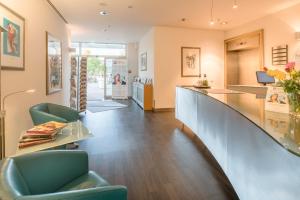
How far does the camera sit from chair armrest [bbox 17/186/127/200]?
982 millimetres

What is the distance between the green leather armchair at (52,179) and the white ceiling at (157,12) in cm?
444

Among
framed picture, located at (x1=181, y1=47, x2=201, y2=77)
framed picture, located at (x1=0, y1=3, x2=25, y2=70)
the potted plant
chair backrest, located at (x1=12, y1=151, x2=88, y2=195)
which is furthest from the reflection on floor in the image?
the potted plant

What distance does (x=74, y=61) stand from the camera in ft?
23.6

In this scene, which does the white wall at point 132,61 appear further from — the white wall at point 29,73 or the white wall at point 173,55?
the white wall at point 29,73

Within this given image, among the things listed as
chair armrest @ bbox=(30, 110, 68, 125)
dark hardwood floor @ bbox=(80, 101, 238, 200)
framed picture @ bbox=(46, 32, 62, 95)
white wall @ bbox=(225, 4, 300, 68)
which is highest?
white wall @ bbox=(225, 4, 300, 68)

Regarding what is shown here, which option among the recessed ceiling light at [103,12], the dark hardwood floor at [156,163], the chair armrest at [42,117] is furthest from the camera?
the recessed ceiling light at [103,12]

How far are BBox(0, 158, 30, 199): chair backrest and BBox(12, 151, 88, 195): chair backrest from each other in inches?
2.8

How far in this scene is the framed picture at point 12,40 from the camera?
285 centimetres

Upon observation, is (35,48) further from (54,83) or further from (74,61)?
(74,61)

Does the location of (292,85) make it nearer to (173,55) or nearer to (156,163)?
(156,163)

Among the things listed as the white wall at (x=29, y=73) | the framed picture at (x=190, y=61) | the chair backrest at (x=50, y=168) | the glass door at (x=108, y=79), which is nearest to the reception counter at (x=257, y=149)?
the chair backrest at (x=50, y=168)

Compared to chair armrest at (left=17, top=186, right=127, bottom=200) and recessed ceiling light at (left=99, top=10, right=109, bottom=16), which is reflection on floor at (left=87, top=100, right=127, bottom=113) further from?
chair armrest at (left=17, top=186, right=127, bottom=200)

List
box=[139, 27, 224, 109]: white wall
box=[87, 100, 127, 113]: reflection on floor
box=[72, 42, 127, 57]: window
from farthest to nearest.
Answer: box=[72, 42, 127, 57]: window < box=[87, 100, 127, 113]: reflection on floor < box=[139, 27, 224, 109]: white wall

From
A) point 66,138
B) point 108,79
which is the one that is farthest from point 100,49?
point 66,138
